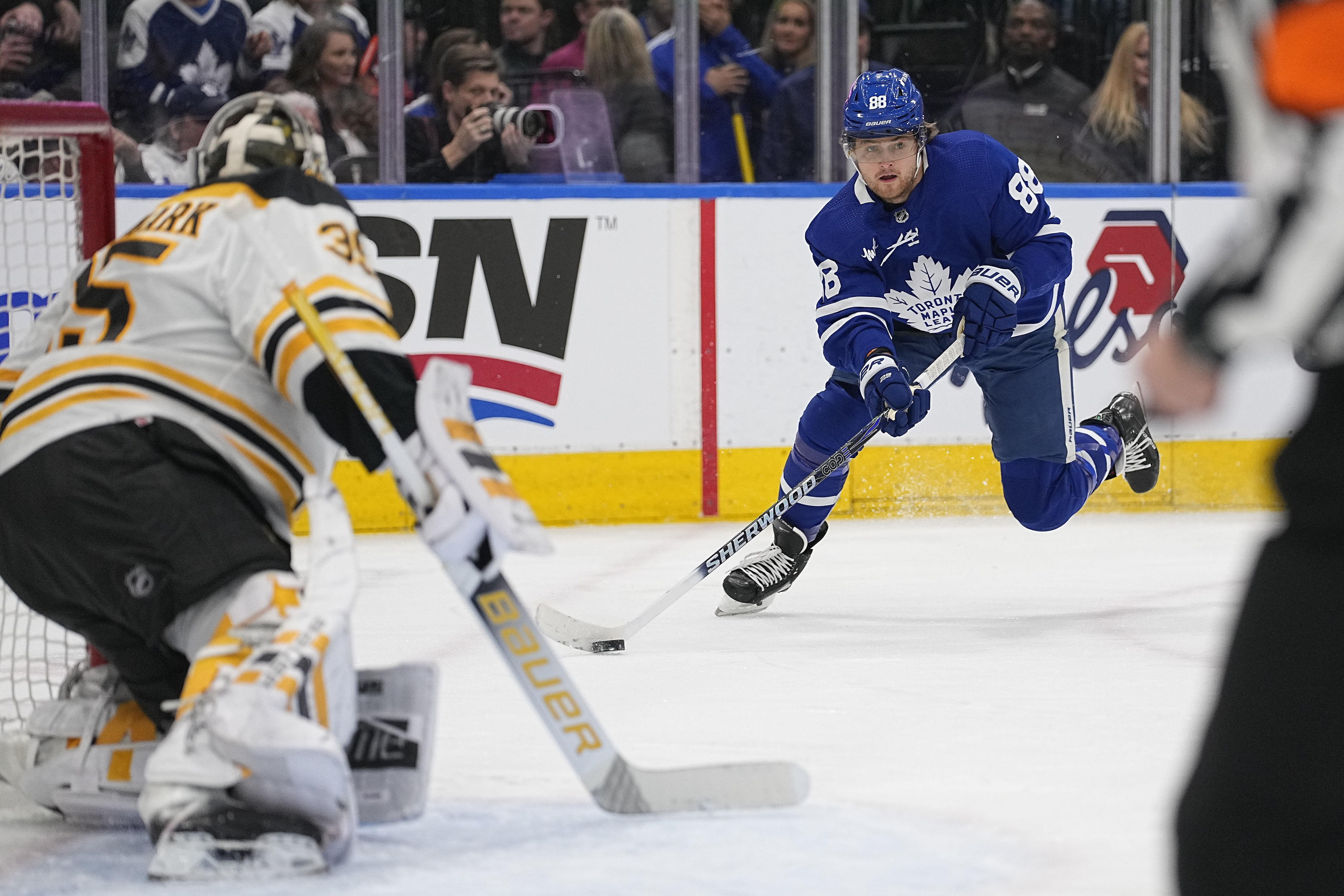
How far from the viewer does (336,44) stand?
15.5ft

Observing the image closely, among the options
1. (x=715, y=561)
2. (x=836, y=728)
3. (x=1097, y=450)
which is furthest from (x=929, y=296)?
(x=836, y=728)

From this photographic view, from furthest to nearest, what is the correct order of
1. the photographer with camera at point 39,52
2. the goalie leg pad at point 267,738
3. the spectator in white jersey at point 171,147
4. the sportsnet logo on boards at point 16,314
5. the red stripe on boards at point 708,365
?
the red stripe on boards at point 708,365, the spectator in white jersey at point 171,147, the photographer with camera at point 39,52, the sportsnet logo on boards at point 16,314, the goalie leg pad at point 267,738

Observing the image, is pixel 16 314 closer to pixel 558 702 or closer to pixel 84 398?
pixel 84 398

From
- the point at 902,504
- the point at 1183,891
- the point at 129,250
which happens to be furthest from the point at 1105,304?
the point at 1183,891

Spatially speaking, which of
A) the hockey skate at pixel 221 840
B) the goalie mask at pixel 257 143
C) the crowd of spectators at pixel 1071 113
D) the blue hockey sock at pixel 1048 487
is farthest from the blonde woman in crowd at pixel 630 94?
the hockey skate at pixel 221 840

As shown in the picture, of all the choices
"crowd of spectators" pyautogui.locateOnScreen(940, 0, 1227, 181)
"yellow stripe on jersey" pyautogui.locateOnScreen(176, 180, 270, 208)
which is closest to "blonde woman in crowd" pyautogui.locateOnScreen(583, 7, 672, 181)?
"crowd of spectators" pyautogui.locateOnScreen(940, 0, 1227, 181)

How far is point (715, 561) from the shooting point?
3.14 m

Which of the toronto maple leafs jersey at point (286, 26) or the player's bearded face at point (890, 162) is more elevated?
the toronto maple leafs jersey at point (286, 26)

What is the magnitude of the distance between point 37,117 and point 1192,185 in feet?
12.3

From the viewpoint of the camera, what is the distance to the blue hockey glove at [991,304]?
3.13m

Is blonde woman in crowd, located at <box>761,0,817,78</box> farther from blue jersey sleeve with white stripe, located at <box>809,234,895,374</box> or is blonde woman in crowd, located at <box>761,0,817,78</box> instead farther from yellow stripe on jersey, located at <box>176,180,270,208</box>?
yellow stripe on jersey, located at <box>176,180,270,208</box>

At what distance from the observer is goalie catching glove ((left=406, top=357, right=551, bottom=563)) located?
1.56 m

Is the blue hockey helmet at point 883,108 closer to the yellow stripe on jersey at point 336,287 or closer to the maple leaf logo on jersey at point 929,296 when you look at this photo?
the maple leaf logo on jersey at point 929,296

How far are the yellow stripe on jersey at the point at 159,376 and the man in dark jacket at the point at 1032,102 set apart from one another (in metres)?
3.77
